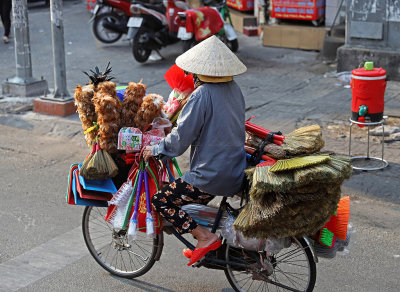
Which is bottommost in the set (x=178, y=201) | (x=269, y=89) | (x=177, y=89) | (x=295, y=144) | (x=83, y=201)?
(x=269, y=89)

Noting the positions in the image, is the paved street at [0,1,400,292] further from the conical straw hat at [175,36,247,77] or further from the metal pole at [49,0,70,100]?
the conical straw hat at [175,36,247,77]

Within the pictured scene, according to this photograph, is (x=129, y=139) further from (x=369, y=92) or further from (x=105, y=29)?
(x=105, y=29)

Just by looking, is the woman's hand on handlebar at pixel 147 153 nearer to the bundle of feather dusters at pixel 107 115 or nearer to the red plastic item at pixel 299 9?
the bundle of feather dusters at pixel 107 115

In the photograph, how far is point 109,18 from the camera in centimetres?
1256

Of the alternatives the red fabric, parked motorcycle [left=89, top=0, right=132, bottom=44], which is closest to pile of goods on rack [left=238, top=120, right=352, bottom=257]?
the red fabric

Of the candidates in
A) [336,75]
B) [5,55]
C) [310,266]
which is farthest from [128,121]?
[5,55]

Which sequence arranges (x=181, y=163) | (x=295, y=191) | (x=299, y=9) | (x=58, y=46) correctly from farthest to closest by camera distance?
1. (x=299, y=9)
2. (x=58, y=46)
3. (x=181, y=163)
4. (x=295, y=191)

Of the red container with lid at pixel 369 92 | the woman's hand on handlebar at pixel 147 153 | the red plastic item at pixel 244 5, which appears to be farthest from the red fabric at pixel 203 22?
the woman's hand on handlebar at pixel 147 153

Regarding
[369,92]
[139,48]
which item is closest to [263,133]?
[369,92]

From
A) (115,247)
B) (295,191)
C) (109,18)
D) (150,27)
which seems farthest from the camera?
(109,18)

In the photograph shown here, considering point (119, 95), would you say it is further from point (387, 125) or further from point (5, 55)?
point (5, 55)

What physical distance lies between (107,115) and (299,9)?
322 inches

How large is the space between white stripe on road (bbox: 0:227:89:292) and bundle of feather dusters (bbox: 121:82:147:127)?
131cm

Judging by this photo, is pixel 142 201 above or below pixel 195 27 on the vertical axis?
below
